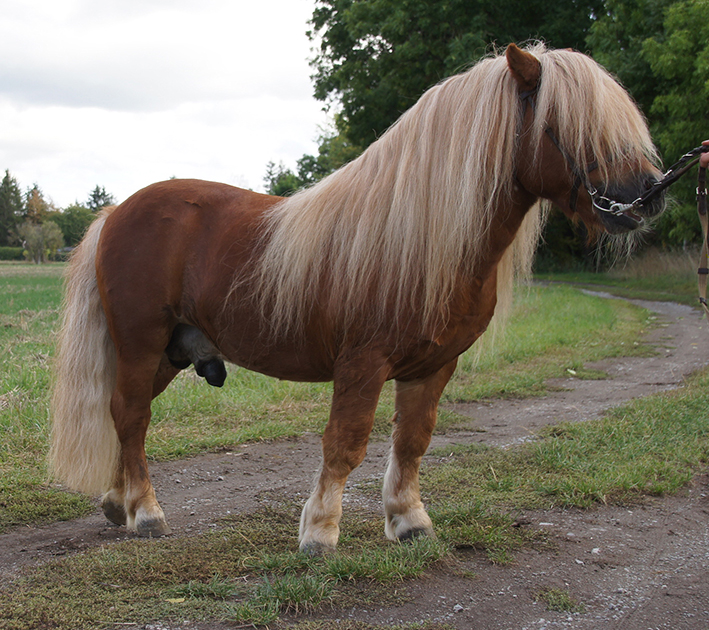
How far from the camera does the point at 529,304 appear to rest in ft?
45.2

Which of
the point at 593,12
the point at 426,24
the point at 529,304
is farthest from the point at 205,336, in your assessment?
the point at 593,12

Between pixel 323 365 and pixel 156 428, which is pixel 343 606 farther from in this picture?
pixel 156 428

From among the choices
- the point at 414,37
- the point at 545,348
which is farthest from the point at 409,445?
the point at 414,37

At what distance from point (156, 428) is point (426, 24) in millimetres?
18661

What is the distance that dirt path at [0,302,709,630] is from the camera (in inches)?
91.3

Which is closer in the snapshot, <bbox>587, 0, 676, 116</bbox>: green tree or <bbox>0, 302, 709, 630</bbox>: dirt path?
<bbox>0, 302, 709, 630</bbox>: dirt path

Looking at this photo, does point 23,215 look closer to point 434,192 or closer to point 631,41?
point 631,41

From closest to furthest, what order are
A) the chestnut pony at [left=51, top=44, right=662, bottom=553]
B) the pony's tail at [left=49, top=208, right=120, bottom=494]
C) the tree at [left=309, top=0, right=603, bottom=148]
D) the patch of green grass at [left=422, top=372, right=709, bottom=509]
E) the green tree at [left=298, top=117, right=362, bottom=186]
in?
the chestnut pony at [left=51, top=44, right=662, bottom=553]
the pony's tail at [left=49, top=208, right=120, bottom=494]
the patch of green grass at [left=422, top=372, right=709, bottom=509]
the tree at [left=309, top=0, right=603, bottom=148]
the green tree at [left=298, top=117, right=362, bottom=186]

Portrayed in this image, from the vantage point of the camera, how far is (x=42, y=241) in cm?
5334

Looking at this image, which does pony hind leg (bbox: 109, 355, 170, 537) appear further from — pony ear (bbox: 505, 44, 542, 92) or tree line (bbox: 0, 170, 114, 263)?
tree line (bbox: 0, 170, 114, 263)

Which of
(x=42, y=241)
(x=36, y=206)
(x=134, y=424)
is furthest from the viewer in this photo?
(x=36, y=206)

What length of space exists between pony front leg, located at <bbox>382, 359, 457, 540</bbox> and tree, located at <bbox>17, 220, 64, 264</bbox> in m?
56.8

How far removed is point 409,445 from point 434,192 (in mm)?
1245

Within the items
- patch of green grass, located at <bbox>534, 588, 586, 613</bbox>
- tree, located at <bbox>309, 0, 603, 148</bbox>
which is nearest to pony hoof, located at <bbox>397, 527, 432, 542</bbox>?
patch of green grass, located at <bbox>534, 588, 586, 613</bbox>
